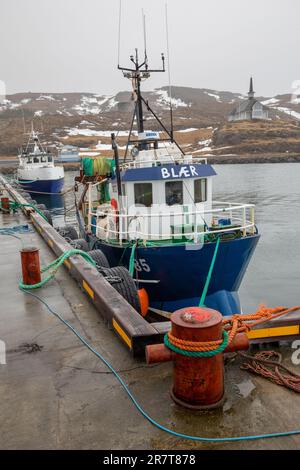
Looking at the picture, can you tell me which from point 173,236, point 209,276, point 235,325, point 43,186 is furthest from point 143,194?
point 43,186

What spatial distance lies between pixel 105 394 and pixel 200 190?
842 cm

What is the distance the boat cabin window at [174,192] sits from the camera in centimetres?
1098

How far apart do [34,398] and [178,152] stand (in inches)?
369

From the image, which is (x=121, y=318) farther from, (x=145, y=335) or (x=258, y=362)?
(x=258, y=362)

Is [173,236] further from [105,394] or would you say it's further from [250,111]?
[250,111]

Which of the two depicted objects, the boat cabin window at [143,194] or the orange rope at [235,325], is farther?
the boat cabin window at [143,194]

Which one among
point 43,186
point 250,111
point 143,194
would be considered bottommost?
point 43,186

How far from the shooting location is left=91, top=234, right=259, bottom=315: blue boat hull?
9297 millimetres

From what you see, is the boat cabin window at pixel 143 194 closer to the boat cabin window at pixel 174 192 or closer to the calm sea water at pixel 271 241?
the boat cabin window at pixel 174 192

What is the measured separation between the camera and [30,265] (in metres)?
6.89

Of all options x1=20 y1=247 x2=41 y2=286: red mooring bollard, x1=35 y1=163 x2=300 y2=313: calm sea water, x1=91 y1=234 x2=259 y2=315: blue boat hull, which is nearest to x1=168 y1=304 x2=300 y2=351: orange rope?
x1=20 y1=247 x2=41 y2=286: red mooring bollard

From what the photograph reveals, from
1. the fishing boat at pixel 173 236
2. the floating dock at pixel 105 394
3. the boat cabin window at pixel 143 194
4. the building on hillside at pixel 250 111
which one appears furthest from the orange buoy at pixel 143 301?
the building on hillside at pixel 250 111

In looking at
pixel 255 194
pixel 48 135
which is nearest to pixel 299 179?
pixel 255 194
